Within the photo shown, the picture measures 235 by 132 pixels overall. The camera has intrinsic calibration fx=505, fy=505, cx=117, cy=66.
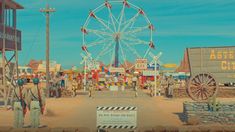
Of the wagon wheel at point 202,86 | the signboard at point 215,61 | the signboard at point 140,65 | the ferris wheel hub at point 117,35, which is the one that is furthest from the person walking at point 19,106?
the ferris wheel hub at point 117,35

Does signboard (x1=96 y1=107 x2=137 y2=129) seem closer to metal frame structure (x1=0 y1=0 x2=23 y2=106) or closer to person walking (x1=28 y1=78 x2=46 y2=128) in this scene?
person walking (x1=28 y1=78 x2=46 y2=128)

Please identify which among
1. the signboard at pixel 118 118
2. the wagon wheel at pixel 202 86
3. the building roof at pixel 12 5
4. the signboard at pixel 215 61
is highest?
the building roof at pixel 12 5

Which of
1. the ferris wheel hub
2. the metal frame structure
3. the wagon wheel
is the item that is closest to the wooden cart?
the wagon wheel

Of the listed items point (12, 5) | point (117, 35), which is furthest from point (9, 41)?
point (117, 35)

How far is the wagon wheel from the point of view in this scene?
27922 millimetres

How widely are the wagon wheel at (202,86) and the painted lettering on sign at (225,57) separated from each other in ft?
5.96

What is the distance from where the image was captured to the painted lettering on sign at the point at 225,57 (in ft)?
98.1

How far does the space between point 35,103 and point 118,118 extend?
2585 millimetres

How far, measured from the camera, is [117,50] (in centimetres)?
6606

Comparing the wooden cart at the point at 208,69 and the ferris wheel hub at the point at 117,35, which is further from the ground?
the ferris wheel hub at the point at 117,35

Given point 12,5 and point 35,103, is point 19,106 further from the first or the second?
point 12,5

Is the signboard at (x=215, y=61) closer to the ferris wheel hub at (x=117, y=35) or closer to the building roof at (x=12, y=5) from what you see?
the building roof at (x=12, y=5)

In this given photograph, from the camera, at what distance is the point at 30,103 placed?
14.6m

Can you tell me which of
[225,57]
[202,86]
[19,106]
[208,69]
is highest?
[225,57]
